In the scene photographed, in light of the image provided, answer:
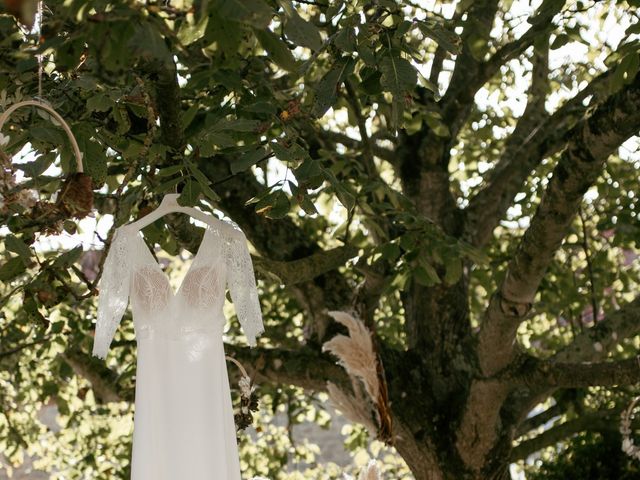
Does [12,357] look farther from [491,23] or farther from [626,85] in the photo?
[626,85]

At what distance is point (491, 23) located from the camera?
4.38 meters

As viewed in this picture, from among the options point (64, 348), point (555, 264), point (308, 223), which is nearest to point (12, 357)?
point (64, 348)

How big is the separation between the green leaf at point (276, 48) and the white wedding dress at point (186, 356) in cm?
94

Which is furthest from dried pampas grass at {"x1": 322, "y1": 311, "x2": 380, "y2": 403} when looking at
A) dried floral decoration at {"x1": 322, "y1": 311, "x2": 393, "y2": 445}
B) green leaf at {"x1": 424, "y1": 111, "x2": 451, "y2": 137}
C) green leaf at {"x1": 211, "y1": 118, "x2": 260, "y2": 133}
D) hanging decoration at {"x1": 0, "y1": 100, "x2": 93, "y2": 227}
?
hanging decoration at {"x1": 0, "y1": 100, "x2": 93, "y2": 227}

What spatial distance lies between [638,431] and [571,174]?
96.3 inches

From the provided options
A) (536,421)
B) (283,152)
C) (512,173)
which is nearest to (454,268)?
(283,152)

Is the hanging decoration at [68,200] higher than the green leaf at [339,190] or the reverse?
the reverse

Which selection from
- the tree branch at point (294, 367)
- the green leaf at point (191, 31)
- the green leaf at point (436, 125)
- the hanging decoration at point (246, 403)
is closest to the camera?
the green leaf at point (191, 31)

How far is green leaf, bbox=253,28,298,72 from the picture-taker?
1.56 meters

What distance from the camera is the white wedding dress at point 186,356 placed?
8.21 ft

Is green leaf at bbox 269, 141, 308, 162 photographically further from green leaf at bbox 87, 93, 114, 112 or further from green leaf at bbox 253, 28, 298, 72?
green leaf at bbox 253, 28, 298, 72

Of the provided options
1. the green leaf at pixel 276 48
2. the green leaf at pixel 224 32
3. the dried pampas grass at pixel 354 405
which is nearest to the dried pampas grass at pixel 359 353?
Result: the dried pampas grass at pixel 354 405

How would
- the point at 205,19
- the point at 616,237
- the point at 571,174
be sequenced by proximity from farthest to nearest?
the point at 616,237 → the point at 571,174 → the point at 205,19

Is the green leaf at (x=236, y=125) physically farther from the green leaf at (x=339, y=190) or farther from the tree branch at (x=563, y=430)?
the tree branch at (x=563, y=430)
